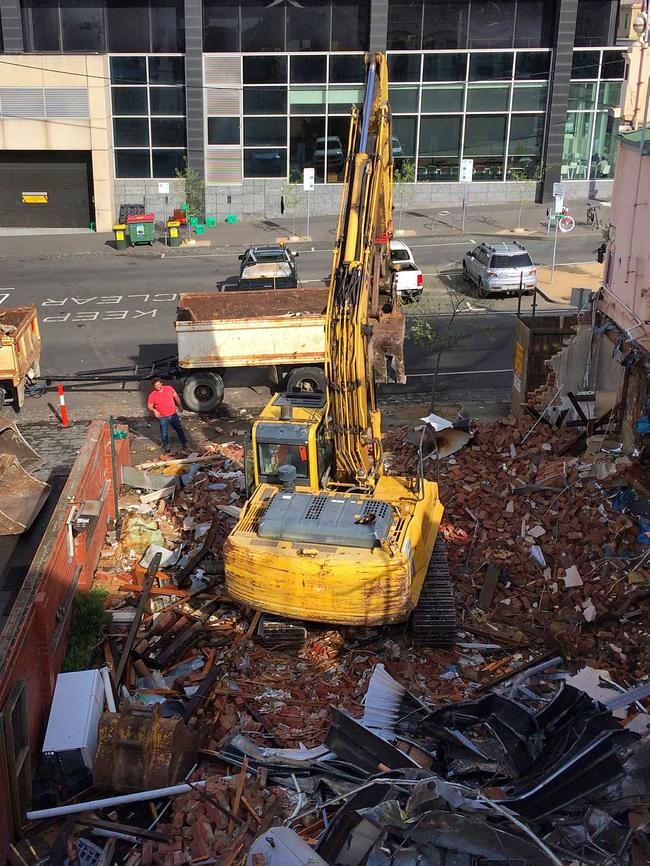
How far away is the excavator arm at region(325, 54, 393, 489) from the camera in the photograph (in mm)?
11883

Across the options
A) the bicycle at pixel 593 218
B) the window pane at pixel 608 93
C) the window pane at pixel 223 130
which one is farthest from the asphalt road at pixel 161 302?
the window pane at pixel 608 93

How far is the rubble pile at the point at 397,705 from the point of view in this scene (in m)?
8.22

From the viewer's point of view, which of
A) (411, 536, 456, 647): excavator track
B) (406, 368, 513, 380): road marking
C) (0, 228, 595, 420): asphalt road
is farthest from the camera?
(0, 228, 595, 420): asphalt road

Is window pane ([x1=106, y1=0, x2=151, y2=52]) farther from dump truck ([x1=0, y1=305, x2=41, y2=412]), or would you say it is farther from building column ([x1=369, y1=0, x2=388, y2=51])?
dump truck ([x1=0, y1=305, x2=41, y2=412])

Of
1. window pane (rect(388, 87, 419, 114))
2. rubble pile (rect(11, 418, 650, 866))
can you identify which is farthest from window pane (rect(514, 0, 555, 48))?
rubble pile (rect(11, 418, 650, 866))

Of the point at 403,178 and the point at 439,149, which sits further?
the point at 439,149

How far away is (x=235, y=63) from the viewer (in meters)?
42.7

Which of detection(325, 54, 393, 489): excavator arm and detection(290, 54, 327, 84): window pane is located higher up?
detection(290, 54, 327, 84): window pane

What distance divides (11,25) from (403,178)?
18.2 metres

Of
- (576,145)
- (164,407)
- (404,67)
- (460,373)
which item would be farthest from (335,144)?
(164,407)

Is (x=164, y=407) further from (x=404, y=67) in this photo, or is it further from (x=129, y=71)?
(x=404, y=67)

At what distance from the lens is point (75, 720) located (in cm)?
1026

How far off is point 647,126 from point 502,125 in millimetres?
28749

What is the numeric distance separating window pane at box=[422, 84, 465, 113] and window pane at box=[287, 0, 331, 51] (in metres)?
5.03
